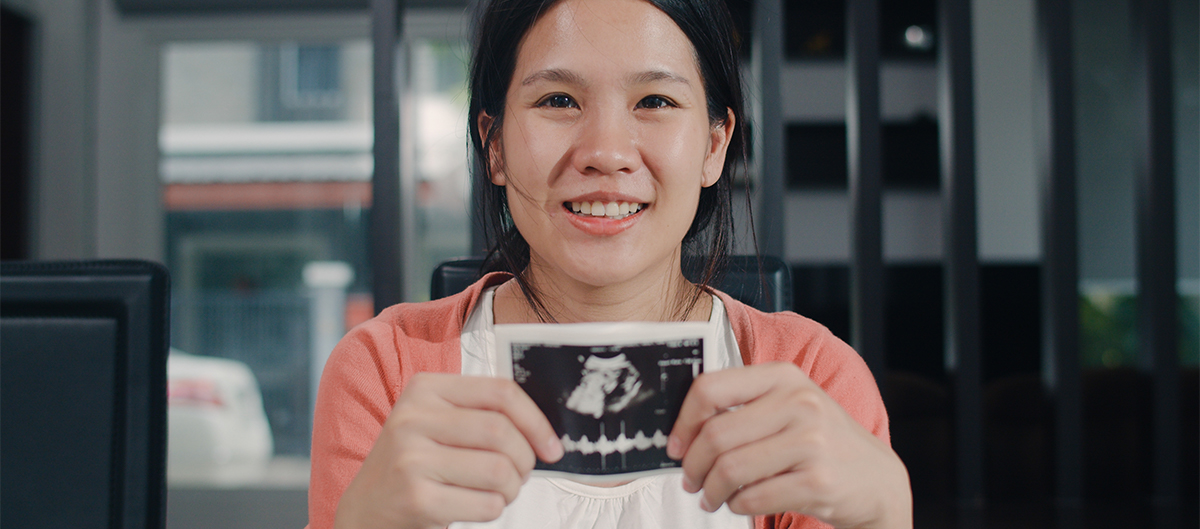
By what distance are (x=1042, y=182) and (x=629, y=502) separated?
7.16ft

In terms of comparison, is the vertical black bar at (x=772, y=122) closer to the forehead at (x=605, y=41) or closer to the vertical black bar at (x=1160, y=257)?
the forehead at (x=605, y=41)

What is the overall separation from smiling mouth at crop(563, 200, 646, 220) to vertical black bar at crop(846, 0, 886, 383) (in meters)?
1.54

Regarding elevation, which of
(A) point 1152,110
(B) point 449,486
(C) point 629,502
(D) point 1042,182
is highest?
(A) point 1152,110

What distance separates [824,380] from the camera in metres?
0.98

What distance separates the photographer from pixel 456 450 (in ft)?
2.12

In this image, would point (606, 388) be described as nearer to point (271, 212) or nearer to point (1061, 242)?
point (1061, 242)

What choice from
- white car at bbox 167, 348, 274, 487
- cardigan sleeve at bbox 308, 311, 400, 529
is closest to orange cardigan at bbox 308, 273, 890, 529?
cardigan sleeve at bbox 308, 311, 400, 529

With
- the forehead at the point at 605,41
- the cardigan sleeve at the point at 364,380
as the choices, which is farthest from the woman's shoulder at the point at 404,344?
the forehead at the point at 605,41

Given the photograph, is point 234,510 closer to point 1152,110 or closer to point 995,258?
point 1152,110

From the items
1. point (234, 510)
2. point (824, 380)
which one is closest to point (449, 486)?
point (824, 380)

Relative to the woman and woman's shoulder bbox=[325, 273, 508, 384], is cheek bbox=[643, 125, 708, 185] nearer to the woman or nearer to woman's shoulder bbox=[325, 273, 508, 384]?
the woman

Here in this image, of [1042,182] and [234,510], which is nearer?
[234,510]

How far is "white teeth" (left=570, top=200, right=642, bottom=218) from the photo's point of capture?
88 cm

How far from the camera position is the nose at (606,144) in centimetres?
85
